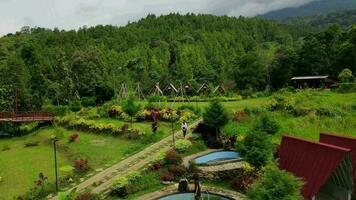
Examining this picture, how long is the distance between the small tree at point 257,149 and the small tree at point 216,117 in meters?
6.62

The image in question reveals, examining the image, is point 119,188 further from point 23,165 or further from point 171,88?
point 171,88

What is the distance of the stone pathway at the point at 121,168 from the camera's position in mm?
19945

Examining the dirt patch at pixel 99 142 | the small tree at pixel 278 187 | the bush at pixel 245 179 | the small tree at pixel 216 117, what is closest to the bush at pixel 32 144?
the dirt patch at pixel 99 142

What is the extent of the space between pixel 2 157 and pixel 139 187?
511 inches

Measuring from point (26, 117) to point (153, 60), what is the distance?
40539 millimetres

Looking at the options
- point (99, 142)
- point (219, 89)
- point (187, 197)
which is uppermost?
point (219, 89)

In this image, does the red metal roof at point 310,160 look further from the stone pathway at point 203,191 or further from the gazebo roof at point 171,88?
the gazebo roof at point 171,88

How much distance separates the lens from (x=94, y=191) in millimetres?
19359

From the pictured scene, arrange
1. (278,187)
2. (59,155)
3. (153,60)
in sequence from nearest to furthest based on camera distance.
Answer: (278,187)
(59,155)
(153,60)

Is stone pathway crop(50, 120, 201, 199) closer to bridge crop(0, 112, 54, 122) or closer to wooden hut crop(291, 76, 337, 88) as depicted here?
bridge crop(0, 112, 54, 122)

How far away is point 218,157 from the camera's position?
79.4 feet

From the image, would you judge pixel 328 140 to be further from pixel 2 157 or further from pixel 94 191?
pixel 2 157

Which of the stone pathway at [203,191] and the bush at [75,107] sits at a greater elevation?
the bush at [75,107]

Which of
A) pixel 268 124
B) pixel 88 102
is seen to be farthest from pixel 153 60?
pixel 268 124
